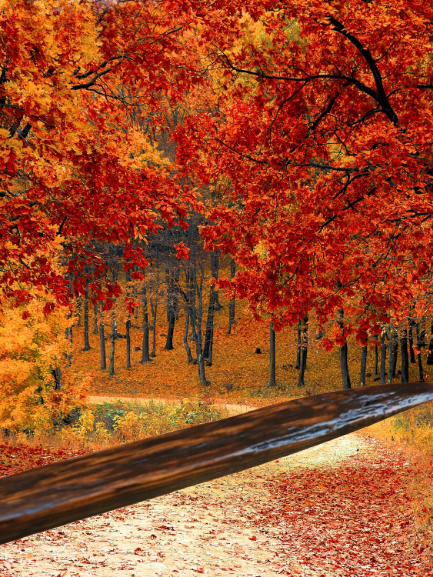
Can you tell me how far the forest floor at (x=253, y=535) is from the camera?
626 centimetres

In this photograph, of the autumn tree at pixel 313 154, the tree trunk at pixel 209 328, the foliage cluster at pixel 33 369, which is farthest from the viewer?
the tree trunk at pixel 209 328

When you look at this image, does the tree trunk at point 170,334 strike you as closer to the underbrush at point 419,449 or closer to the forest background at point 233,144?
the underbrush at point 419,449

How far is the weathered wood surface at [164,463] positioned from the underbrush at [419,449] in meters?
6.51

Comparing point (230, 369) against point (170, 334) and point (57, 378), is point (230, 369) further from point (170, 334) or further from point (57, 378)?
point (57, 378)

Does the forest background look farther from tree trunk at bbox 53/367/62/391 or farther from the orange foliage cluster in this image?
the orange foliage cluster

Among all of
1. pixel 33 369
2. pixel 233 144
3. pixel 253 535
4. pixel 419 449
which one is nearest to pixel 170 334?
pixel 33 369

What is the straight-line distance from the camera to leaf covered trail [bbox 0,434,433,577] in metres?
6.26

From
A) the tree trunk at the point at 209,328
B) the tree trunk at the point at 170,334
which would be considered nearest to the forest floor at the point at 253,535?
the tree trunk at the point at 209,328

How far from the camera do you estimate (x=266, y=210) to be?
8.98 m

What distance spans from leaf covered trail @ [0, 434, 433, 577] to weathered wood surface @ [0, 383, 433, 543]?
4.94m

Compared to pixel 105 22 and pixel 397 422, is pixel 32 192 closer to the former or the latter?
pixel 105 22

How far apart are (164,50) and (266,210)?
3.03 meters

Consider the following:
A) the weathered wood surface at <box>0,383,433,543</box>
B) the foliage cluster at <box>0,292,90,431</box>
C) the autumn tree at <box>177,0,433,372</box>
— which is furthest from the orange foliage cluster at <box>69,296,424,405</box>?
the weathered wood surface at <box>0,383,433,543</box>

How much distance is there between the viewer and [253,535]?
309 inches
